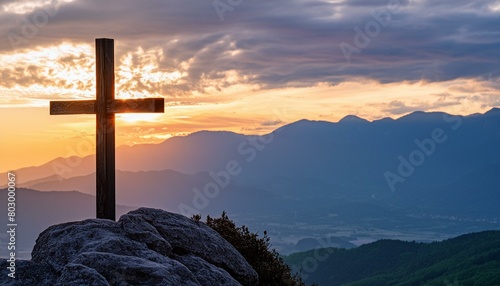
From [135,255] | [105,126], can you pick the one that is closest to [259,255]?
[135,255]

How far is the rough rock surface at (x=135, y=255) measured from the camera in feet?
32.2

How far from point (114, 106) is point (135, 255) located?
5.88 meters

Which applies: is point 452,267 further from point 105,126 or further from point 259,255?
point 105,126

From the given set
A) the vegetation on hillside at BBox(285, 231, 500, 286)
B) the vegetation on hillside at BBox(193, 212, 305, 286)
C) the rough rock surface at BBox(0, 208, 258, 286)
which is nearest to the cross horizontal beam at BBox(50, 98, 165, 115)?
the rough rock surface at BBox(0, 208, 258, 286)

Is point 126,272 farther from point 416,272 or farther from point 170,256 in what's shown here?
point 416,272

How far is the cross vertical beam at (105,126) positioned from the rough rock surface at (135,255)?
9.20ft

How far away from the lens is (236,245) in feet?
51.1

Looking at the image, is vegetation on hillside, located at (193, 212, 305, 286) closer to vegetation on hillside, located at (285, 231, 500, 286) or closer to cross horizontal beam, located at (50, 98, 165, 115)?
cross horizontal beam, located at (50, 98, 165, 115)

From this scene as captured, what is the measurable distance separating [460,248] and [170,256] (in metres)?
190

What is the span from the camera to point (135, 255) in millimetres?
11180

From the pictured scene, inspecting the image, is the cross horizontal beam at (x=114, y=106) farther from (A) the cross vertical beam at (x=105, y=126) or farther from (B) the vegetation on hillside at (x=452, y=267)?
→ (B) the vegetation on hillside at (x=452, y=267)

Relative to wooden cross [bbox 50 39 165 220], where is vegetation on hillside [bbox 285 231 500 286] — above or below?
below

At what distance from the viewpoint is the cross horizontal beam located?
15250 millimetres

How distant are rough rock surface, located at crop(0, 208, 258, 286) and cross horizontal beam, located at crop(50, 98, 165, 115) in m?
2.79
